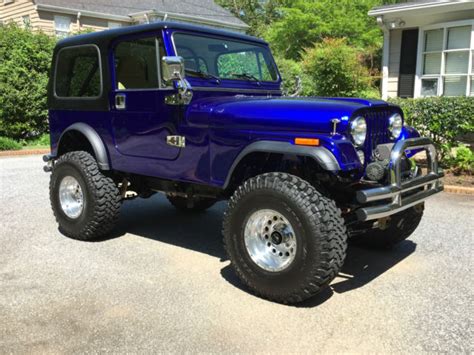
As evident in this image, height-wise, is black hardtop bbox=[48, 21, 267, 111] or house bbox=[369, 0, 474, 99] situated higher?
house bbox=[369, 0, 474, 99]

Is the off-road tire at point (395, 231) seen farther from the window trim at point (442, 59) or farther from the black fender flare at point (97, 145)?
the window trim at point (442, 59)

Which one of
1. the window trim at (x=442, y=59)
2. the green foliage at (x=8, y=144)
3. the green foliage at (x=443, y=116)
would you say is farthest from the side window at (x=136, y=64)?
the green foliage at (x=8, y=144)

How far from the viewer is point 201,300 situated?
3607 mm

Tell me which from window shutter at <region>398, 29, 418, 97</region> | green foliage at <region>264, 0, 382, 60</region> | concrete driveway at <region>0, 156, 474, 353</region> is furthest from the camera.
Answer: green foliage at <region>264, 0, 382, 60</region>

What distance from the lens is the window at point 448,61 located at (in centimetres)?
1041

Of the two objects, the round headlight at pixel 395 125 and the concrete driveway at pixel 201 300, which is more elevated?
the round headlight at pixel 395 125

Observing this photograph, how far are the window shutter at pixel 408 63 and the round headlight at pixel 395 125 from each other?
26.0 feet

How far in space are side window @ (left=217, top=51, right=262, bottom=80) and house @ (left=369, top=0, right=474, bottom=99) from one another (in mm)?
6860

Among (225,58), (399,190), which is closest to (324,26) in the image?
(225,58)

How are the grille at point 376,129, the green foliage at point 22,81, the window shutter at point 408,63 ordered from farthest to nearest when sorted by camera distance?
the green foliage at point 22,81
the window shutter at point 408,63
the grille at point 376,129

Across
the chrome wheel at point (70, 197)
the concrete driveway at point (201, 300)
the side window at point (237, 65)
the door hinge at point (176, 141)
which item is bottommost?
the concrete driveway at point (201, 300)

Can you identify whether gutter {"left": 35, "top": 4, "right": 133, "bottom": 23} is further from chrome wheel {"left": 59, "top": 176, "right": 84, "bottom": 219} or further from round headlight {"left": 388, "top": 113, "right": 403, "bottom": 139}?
round headlight {"left": 388, "top": 113, "right": 403, "bottom": 139}

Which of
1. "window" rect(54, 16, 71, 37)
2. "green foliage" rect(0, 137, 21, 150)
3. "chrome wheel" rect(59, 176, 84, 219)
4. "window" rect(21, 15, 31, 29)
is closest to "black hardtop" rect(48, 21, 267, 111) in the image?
"chrome wheel" rect(59, 176, 84, 219)

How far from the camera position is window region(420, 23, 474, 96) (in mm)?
10414
